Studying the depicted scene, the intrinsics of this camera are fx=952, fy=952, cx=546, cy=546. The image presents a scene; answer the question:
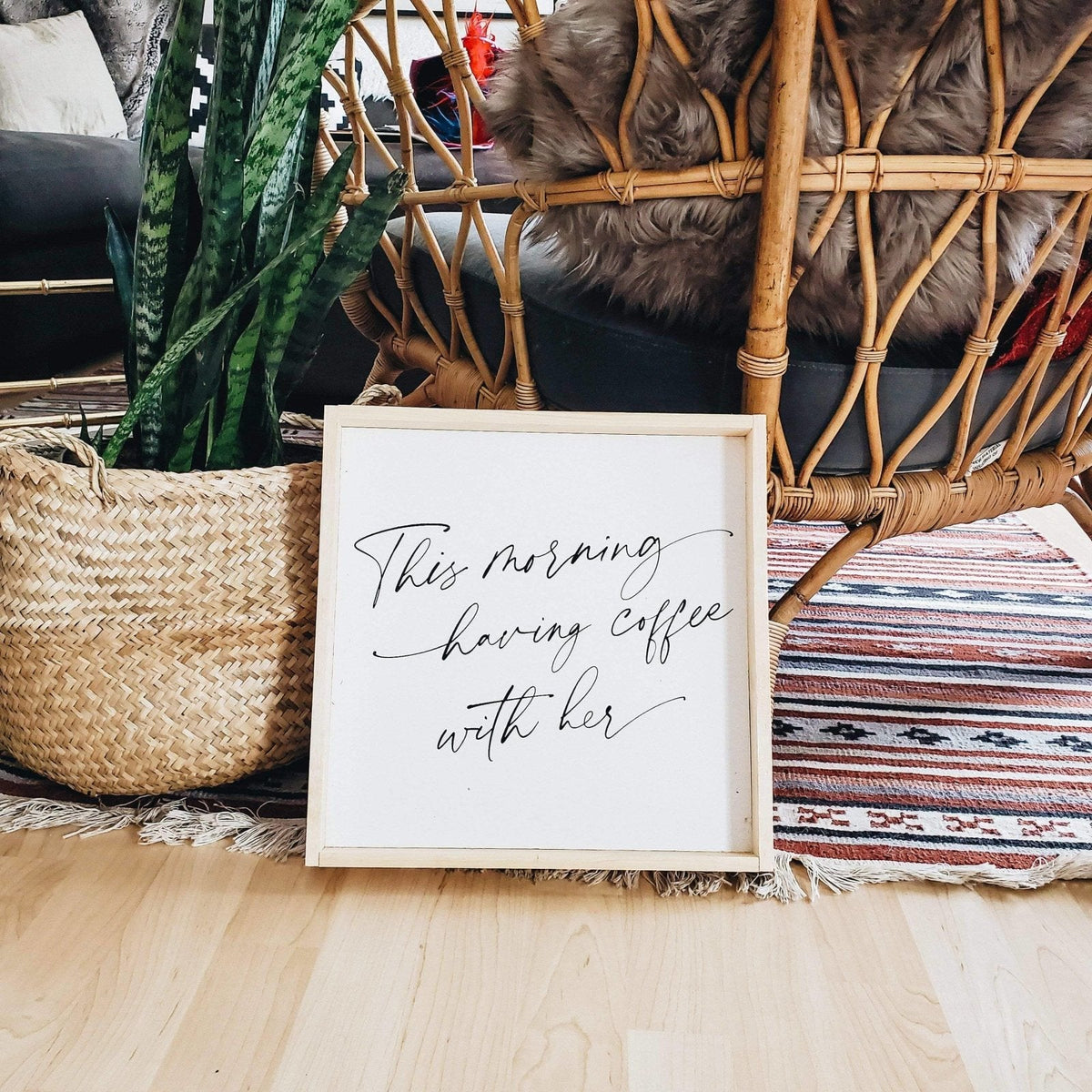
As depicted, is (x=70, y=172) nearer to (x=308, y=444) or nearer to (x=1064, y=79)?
(x=308, y=444)

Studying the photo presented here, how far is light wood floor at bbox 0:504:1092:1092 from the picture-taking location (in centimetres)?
53

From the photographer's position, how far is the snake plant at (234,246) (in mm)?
654

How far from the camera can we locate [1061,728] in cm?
92

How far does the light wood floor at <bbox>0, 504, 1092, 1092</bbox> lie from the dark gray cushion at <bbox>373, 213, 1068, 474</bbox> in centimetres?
34

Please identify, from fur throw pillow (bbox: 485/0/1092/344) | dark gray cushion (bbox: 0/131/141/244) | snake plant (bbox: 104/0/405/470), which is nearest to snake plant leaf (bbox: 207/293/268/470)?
snake plant (bbox: 104/0/405/470)

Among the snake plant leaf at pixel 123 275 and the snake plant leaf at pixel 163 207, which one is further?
the snake plant leaf at pixel 123 275

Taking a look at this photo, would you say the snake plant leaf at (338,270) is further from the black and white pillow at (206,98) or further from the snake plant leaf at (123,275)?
the black and white pillow at (206,98)

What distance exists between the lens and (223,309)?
2.13 feet

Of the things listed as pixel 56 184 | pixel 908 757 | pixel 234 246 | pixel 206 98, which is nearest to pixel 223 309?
pixel 234 246

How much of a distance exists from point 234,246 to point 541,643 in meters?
0.36

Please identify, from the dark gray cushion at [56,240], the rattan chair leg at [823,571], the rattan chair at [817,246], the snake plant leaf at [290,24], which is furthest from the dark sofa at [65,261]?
the rattan chair leg at [823,571]

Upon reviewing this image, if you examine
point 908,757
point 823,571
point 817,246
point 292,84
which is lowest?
point 908,757

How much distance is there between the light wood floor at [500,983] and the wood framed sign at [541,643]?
4cm

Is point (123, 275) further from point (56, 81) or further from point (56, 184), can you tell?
point (56, 81)
